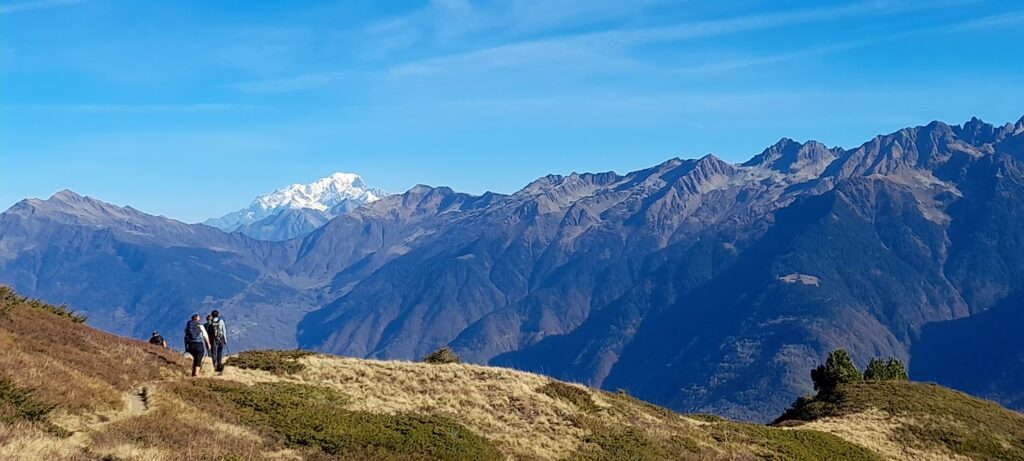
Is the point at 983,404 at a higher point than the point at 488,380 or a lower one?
higher

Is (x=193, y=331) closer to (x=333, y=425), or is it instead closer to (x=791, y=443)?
(x=333, y=425)

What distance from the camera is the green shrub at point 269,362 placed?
4350 cm

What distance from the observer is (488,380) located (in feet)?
152

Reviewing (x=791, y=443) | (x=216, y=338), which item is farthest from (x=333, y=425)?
(x=791, y=443)

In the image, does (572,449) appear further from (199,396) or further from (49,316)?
(49,316)

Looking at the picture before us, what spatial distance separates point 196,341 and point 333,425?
10589mm

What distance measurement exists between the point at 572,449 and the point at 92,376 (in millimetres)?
21081

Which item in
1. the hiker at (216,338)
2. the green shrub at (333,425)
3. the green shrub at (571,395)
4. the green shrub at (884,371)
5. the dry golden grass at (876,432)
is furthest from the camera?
the green shrub at (884,371)

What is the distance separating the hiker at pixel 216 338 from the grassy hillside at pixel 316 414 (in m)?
1.21

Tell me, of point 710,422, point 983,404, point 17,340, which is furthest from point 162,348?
point 983,404

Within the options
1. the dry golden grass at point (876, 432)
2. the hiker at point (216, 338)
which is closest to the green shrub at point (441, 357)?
the hiker at point (216, 338)

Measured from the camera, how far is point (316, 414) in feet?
111

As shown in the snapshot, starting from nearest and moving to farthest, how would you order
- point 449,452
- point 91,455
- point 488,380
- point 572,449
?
point 91,455 → point 449,452 → point 572,449 → point 488,380

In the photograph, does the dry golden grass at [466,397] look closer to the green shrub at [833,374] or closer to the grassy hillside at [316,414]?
the grassy hillside at [316,414]
